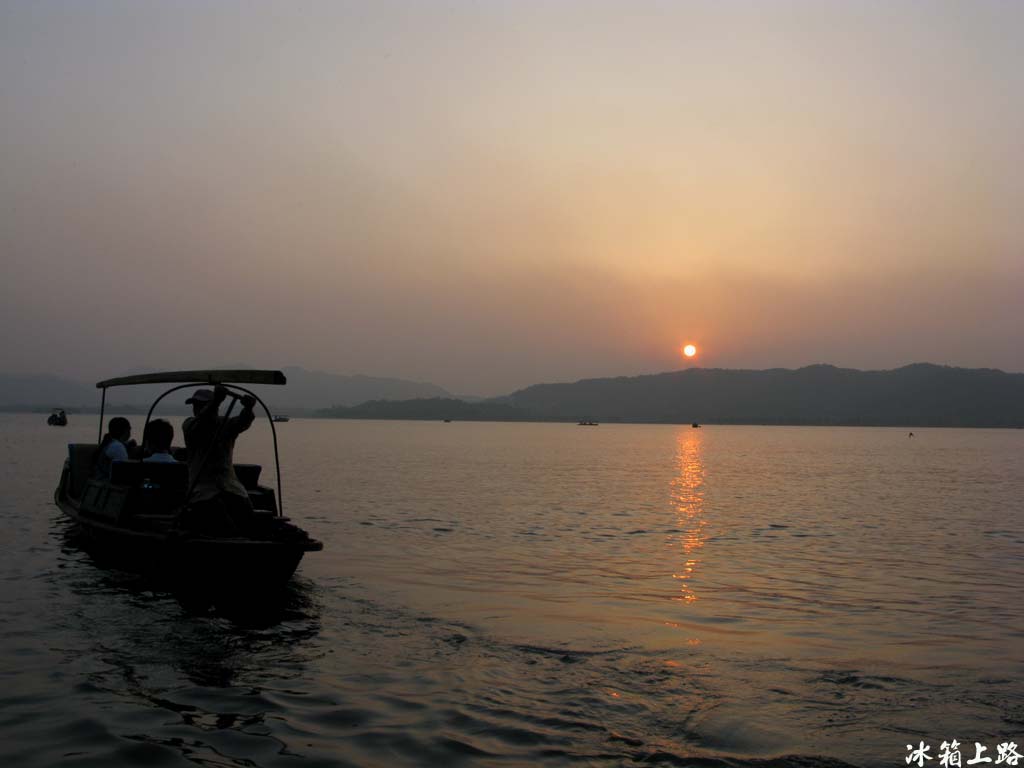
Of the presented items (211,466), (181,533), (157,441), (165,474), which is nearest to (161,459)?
(157,441)

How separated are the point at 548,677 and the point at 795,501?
1146 inches

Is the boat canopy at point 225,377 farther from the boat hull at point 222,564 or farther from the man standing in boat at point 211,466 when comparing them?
the boat hull at point 222,564

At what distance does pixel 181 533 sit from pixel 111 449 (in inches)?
287

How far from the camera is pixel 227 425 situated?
14305 mm

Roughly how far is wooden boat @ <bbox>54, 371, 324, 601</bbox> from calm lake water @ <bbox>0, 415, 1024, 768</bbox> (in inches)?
23.6

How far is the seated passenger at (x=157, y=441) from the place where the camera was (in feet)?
60.0

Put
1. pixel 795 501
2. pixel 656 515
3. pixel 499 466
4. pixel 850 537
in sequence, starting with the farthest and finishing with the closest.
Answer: pixel 499 466 → pixel 795 501 → pixel 656 515 → pixel 850 537

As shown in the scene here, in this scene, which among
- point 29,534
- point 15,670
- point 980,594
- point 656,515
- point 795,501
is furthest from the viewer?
point 795,501

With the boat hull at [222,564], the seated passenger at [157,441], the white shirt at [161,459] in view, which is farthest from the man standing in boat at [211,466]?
the seated passenger at [157,441]

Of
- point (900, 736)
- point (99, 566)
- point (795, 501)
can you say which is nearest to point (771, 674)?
point (900, 736)

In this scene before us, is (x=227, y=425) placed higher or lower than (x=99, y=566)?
higher

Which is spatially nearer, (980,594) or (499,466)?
(980,594)

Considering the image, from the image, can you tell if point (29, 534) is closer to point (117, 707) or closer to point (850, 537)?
point (117, 707)

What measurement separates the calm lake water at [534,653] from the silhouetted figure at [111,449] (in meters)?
1.87
